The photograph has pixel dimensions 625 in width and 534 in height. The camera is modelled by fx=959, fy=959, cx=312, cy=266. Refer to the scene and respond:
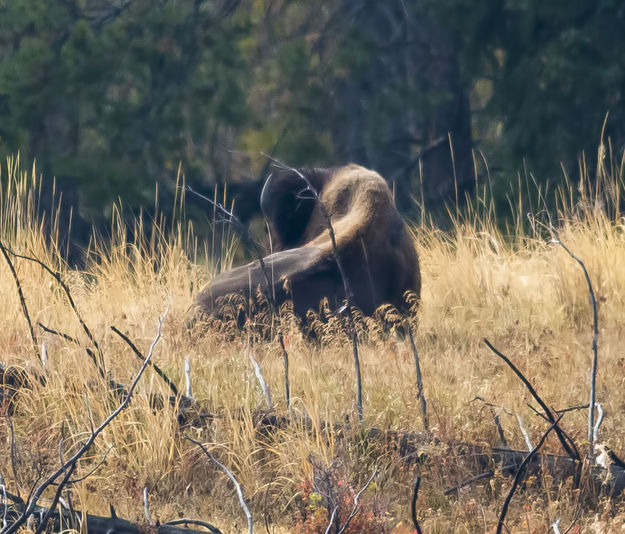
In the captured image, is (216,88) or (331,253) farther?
(216,88)

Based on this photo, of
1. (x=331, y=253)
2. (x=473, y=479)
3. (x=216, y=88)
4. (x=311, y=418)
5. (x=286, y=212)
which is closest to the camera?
(x=473, y=479)

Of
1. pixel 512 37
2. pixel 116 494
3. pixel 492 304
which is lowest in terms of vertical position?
pixel 492 304

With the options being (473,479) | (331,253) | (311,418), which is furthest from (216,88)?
(473,479)

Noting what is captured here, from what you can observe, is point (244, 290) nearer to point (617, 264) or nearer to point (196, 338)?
point (196, 338)

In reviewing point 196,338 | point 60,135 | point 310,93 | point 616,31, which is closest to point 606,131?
point 616,31

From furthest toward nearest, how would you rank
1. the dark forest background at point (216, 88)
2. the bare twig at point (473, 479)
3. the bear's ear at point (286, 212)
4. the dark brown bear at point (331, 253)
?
the dark forest background at point (216, 88), the bear's ear at point (286, 212), the dark brown bear at point (331, 253), the bare twig at point (473, 479)

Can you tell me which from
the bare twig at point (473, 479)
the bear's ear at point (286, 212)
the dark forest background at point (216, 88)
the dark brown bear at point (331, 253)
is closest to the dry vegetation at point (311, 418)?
the bare twig at point (473, 479)

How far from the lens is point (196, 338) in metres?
5.68

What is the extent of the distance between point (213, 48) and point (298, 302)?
549 centimetres

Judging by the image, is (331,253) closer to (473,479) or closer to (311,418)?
(311,418)

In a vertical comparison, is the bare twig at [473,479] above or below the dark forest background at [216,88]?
below

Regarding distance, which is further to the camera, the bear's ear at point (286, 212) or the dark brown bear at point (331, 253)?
the bear's ear at point (286, 212)

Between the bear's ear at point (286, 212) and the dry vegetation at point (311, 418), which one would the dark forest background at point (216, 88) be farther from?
the dry vegetation at point (311, 418)

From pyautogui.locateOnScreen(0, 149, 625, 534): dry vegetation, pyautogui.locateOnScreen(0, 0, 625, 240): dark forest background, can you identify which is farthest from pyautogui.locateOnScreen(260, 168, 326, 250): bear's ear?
pyautogui.locateOnScreen(0, 0, 625, 240): dark forest background
